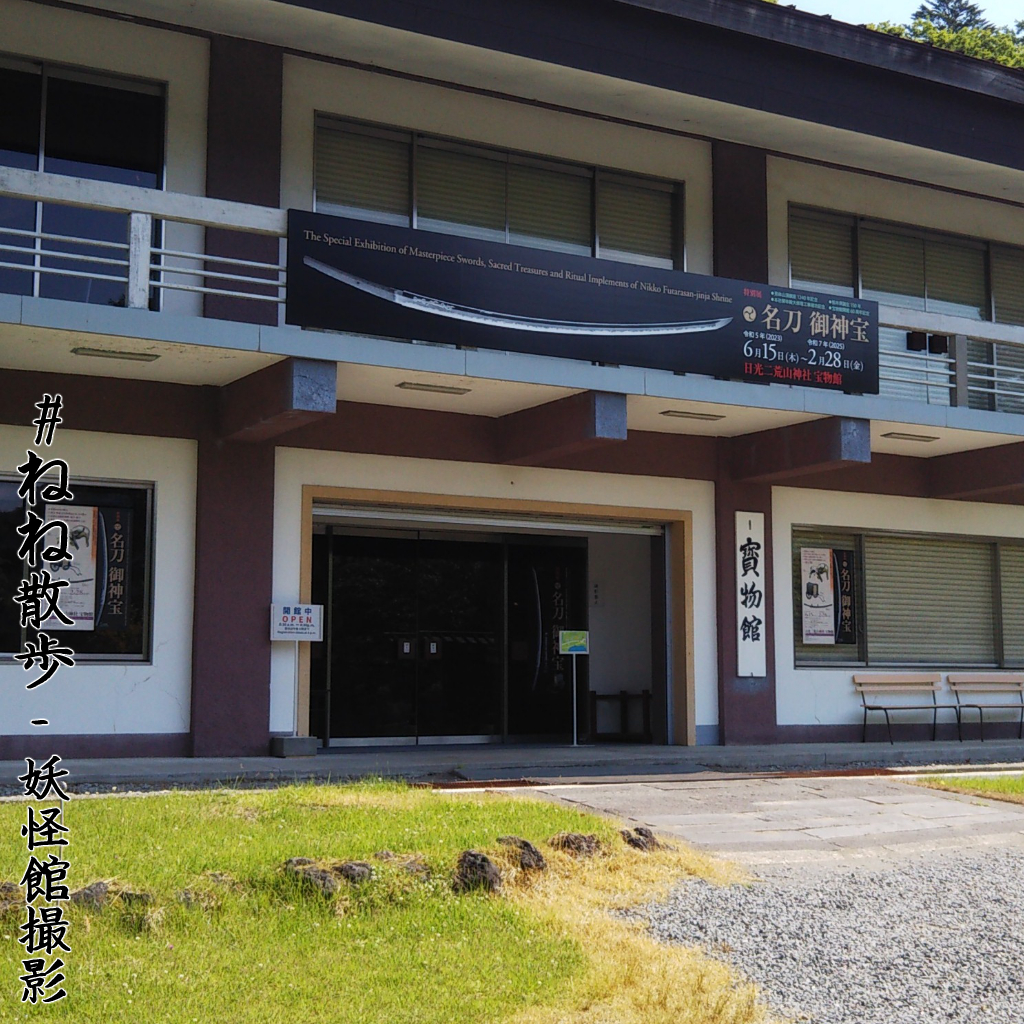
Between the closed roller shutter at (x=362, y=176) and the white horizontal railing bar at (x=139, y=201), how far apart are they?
6.51ft

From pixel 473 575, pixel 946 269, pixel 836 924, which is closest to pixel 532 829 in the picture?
pixel 836 924

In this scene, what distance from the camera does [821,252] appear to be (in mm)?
16531

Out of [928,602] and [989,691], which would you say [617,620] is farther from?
[989,691]

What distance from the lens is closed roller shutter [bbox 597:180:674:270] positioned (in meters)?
15.2

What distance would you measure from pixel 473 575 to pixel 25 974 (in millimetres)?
11502

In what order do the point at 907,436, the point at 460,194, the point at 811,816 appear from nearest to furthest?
Answer: the point at 811,816 → the point at 460,194 → the point at 907,436

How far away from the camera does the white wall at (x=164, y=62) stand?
40.9 ft

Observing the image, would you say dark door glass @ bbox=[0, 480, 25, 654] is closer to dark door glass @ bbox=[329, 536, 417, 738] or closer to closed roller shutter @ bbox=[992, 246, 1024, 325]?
dark door glass @ bbox=[329, 536, 417, 738]

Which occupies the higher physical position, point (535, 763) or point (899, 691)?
point (899, 691)

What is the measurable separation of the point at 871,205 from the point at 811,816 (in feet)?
32.7

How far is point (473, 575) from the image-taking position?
637 inches

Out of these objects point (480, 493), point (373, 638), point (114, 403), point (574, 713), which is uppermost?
point (114, 403)

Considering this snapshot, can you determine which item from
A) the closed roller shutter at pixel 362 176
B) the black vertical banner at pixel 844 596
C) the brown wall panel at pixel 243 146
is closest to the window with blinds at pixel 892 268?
the black vertical banner at pixel 844 596

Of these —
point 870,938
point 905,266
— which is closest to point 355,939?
point 870,938
